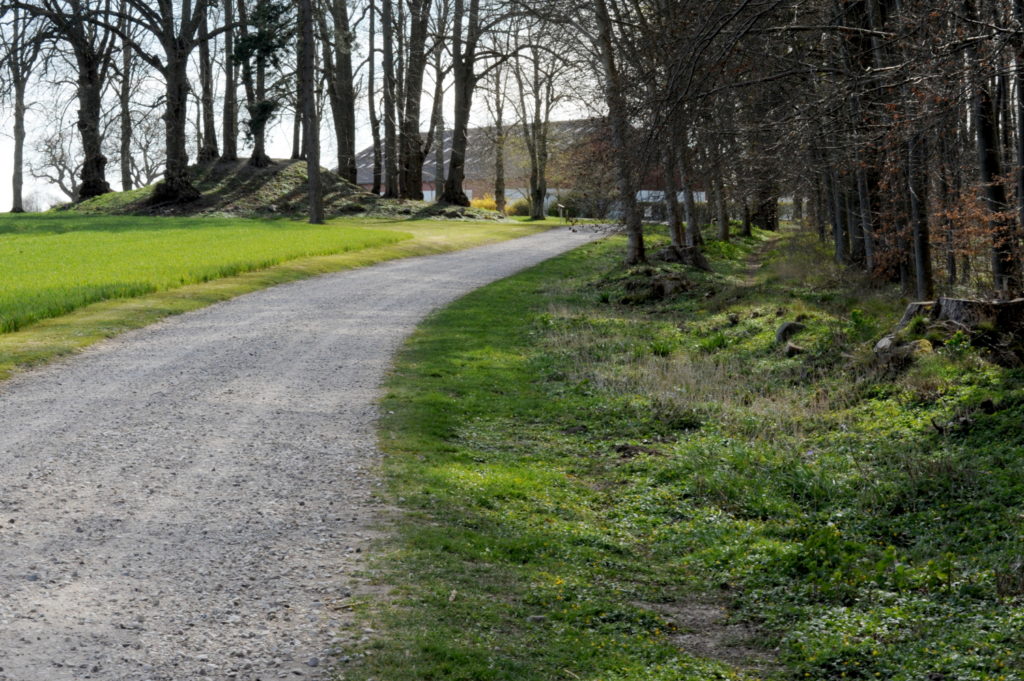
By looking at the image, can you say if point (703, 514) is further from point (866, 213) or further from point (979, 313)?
point (866, 213)

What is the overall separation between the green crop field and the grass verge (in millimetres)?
Answer: 48

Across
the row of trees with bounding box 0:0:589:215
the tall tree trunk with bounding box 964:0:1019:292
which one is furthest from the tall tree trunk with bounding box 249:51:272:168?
the tall tree trunk with bounding box 964:0:1019:292

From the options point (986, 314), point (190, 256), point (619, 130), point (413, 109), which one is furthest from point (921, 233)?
point (413, 109)

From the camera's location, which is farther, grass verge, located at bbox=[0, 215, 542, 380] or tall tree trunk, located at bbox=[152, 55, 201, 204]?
tall tree trunk, located at bbox=[152, 55, 201, 204]

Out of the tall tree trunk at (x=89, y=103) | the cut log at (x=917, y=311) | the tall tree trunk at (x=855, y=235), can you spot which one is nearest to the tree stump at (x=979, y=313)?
the cut log at (x=917, y=311)

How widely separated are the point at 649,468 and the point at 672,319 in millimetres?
9826

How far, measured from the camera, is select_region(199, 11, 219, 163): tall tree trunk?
45.9 m

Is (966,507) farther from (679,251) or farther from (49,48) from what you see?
(49,48)

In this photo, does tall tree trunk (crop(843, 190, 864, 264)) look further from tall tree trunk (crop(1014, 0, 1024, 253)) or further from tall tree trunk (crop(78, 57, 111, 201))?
tall tree trunk (crop(78, 57, 111, 201))

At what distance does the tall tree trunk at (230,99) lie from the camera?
46.1 meters

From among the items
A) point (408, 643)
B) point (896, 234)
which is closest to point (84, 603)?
point (408, 643)

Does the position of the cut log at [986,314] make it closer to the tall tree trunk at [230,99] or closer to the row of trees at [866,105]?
the row of trees at [866,105]

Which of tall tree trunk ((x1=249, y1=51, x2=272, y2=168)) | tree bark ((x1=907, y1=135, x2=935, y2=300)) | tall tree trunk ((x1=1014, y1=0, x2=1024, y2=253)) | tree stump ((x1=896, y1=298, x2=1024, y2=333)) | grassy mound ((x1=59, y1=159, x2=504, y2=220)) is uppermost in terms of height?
tall tree trunk ((x1=249, y1=51, x2=272, y2=168))

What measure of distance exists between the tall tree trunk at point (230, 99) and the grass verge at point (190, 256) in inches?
334
